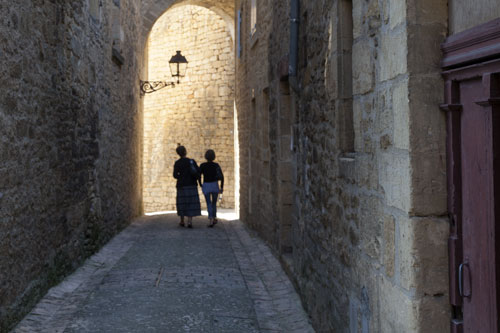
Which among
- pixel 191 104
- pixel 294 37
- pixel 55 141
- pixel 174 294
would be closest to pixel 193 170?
pixel 55 141

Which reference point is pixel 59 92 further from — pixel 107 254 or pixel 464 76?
pixel 464 76

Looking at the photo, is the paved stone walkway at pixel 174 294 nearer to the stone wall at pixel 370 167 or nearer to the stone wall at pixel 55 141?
the stone wall at pixel 55 141

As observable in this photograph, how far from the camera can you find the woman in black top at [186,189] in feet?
35.9

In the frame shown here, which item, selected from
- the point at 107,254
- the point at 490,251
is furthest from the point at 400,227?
the point at 107,254

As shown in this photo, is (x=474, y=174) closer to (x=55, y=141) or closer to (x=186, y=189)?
(x=55, y=141)

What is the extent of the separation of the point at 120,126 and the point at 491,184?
879 centimetres

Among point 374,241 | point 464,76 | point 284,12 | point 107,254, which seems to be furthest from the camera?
point 107,254

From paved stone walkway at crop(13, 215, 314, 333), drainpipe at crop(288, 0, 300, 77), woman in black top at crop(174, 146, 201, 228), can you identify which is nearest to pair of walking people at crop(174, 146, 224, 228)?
woman in black top at crop(174, 146, 201, 228)

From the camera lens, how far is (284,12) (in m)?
6.45

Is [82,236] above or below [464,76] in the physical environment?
below

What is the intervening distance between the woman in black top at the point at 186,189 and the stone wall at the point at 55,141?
50.5 inches

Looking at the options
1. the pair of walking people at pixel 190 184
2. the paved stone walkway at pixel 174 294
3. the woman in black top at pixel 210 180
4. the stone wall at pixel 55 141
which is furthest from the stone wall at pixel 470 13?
the woman in black top at pixel 210 180

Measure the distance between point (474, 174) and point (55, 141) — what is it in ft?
14.9

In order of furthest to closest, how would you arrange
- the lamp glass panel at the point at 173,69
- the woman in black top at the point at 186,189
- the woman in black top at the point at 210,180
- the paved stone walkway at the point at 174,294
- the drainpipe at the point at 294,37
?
the lamp glass panel at the point at 173,69 < the woman in black top at the point at 210,180 < the woman in black top at the point at 186,189 < the drainpipe at the point at 294,37 < the paved stone walkway at the point at 174,294
